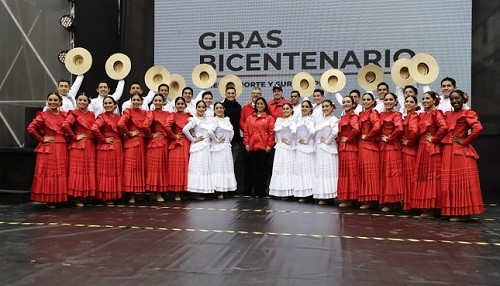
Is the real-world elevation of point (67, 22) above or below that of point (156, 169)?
above

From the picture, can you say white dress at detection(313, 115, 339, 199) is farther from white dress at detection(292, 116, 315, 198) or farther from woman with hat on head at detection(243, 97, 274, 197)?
woman with hat on head at detection(243, 97, 274, 197)

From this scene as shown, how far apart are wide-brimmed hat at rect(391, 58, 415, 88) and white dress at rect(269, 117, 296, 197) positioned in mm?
1326

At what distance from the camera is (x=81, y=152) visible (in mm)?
5551

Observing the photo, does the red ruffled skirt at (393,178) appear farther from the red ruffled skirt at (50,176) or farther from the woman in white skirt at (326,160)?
the red ruffled skirt at (50,176)

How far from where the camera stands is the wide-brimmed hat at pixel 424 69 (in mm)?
5555

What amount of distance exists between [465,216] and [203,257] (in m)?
2.88

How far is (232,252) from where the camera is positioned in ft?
10.7

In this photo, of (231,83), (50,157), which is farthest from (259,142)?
(50,157)

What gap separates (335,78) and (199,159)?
198 cm

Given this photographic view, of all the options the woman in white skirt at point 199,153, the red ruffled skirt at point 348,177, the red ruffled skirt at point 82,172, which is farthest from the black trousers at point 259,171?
the red ruffled skirt at point 82,172

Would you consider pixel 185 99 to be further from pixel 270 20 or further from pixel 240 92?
pixel 270 20

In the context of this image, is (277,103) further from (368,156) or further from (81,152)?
(81,152)

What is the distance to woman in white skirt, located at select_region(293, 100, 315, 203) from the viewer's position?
19.8 ft

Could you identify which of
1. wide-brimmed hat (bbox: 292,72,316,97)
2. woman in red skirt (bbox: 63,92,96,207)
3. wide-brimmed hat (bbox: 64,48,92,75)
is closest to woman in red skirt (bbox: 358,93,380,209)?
wide-brimmed hat (bbox: 292,72,316,97)
